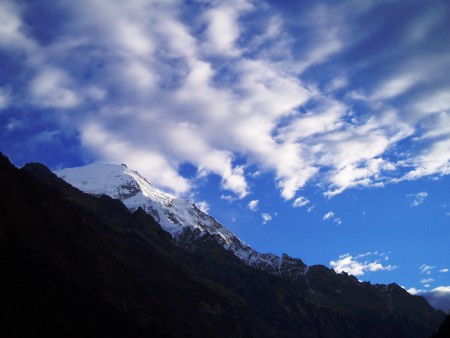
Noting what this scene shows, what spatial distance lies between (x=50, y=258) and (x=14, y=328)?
41.9 metres

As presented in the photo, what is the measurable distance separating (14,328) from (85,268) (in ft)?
184

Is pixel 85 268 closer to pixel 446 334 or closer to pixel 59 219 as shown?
pixel 59 219

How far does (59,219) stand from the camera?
149m

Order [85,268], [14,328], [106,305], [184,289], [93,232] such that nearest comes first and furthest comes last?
1. [14,328]
2. [106,305]
3. [85,268]
4. [93,232]
5. [184,289]

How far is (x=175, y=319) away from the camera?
174250 mm

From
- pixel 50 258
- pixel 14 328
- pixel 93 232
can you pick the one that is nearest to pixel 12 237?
pixel 50 258

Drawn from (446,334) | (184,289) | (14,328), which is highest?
(184,289)

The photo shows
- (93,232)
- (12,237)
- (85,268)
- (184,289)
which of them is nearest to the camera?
(12,237)

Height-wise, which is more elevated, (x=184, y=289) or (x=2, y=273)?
(x=184, y=289)

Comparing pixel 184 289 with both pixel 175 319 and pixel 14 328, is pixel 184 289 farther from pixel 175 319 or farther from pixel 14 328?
pixel 14 328

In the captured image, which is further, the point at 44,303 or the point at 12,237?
the point at 12,237

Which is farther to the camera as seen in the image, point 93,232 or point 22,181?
point 93,232

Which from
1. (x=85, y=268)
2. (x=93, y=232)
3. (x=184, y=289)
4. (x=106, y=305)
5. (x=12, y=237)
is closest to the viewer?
(x=12, y=237)

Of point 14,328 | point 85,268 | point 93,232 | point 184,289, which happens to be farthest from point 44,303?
point 184,289
